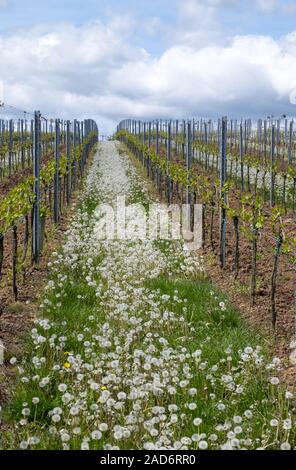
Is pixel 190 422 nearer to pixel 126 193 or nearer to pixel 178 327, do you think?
pixel 178 327

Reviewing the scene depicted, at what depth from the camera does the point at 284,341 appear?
7.94 meters

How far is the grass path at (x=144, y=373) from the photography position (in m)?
5.36

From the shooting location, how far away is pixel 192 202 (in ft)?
51.2

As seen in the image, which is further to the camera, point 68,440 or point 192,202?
point 192,202

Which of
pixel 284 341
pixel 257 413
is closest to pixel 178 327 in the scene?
pixel 284 341

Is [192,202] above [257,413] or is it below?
above

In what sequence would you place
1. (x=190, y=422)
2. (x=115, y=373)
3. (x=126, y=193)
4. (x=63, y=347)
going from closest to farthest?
(x=190, y=422), (x=115, y=373), (x=63, y=347), (x=126, y=193)

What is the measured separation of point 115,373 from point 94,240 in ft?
24.0

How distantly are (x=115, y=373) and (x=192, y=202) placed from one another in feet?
31.1

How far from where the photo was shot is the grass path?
211 inches

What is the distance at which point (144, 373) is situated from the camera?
6.49 meters
